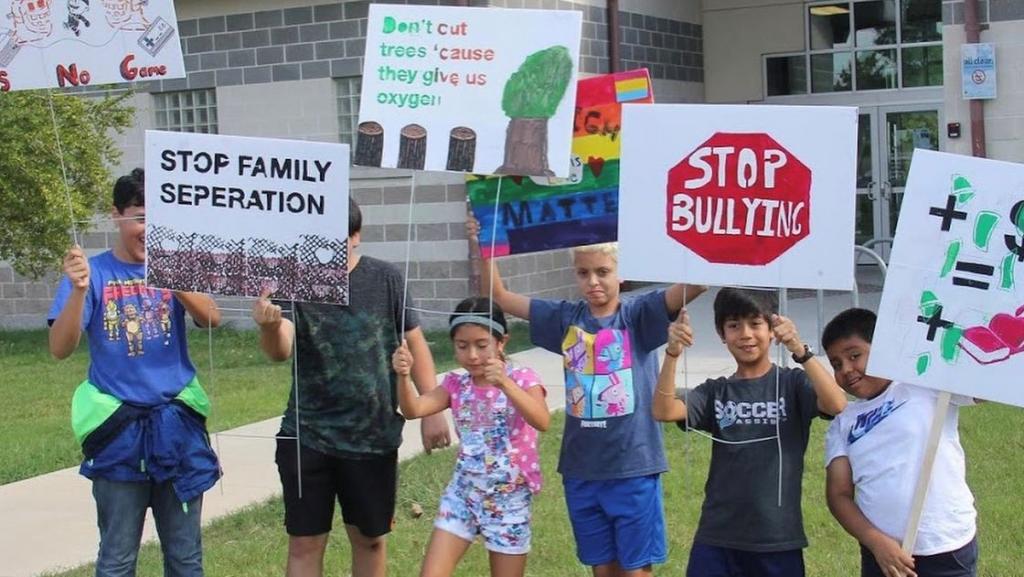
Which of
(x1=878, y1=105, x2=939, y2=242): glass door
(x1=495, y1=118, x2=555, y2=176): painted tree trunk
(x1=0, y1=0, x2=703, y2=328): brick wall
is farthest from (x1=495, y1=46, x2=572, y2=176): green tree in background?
(x1=878, y1=105, x2=939, y2=242): glass door

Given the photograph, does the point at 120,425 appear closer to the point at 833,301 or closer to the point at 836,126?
the point at 836,126

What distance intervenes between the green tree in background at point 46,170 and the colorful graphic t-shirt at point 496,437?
7.85 meters

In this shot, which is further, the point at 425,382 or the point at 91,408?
the point at 425,382

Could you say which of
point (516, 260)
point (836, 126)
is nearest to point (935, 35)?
point (516, 260)

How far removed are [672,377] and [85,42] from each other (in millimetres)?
2586

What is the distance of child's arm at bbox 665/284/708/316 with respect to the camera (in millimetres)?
4375

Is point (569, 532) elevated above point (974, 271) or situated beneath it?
situated beneath

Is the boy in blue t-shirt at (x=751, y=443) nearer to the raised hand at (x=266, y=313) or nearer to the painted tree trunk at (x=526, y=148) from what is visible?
the painted tree trunk at (x=526, y=148)

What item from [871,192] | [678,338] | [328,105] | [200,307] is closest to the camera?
[678,338]

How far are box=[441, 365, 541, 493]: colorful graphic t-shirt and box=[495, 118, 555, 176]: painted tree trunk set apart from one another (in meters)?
0.72

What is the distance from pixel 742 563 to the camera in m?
4.17

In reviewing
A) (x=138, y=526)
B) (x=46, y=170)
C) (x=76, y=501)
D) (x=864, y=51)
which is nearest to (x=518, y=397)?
(x=138, y=526)

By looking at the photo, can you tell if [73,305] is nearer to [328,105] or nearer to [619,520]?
[619,520]

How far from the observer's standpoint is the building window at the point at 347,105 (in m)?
14.4
